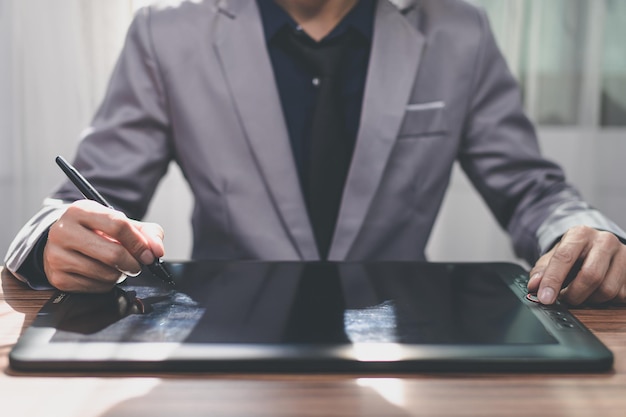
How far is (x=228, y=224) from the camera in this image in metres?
1.16

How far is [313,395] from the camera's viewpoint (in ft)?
1.71

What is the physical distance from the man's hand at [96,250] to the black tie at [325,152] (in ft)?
1.39

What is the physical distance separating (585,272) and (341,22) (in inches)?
25.5

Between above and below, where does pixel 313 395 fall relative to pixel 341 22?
below

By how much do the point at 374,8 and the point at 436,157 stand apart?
0.91 ft

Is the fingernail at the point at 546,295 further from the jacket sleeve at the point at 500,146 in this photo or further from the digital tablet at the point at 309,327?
the jacket sleeve at the point at 500,146

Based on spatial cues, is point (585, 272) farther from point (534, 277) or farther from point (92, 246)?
point (92, 246)

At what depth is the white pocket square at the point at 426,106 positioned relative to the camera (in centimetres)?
119

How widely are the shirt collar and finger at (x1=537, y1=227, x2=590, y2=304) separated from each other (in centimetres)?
55

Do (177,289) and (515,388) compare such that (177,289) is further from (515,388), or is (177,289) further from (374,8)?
(374,8)

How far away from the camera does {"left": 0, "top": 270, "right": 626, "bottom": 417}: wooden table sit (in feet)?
1.63

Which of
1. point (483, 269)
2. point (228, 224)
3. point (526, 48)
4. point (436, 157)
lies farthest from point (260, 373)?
point (526, 48)

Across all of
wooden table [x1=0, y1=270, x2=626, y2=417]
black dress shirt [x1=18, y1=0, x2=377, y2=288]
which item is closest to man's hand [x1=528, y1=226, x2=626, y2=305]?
wooden table [x1=0, y1=270, x2=626, y2=417]

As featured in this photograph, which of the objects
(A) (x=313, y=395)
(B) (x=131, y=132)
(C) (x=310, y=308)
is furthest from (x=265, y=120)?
(A) (x=313, y=395)
